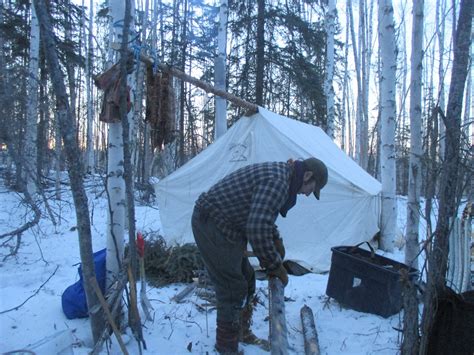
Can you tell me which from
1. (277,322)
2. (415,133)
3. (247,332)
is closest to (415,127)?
(415,133)

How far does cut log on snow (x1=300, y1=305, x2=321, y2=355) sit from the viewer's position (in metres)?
3.09

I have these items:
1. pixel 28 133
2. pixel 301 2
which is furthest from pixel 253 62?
pixel 28 133

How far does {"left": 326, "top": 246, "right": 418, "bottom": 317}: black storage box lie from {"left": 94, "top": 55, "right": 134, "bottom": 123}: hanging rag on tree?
105 inches

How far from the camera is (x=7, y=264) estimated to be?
17.1 ft

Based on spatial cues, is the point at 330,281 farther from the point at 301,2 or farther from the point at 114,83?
the point at 301,2

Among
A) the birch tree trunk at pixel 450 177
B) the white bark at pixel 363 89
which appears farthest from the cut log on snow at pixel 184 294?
the white bark at pixel 363 89

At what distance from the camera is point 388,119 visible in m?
6.30

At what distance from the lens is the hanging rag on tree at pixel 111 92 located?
3291 mm

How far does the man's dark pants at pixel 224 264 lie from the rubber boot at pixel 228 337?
0.05 m

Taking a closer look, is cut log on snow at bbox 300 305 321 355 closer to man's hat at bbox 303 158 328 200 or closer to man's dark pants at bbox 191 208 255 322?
man's dark pants at bbox 191 208 255 322

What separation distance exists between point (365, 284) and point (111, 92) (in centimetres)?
309

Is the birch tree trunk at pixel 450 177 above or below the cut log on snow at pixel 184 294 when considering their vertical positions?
above

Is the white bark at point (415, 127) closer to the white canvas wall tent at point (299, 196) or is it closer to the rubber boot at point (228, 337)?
the white canvas wall tent at point (299, 196)

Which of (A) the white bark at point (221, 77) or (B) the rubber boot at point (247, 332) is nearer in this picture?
(B) the rubber boot at point (247, 332)
